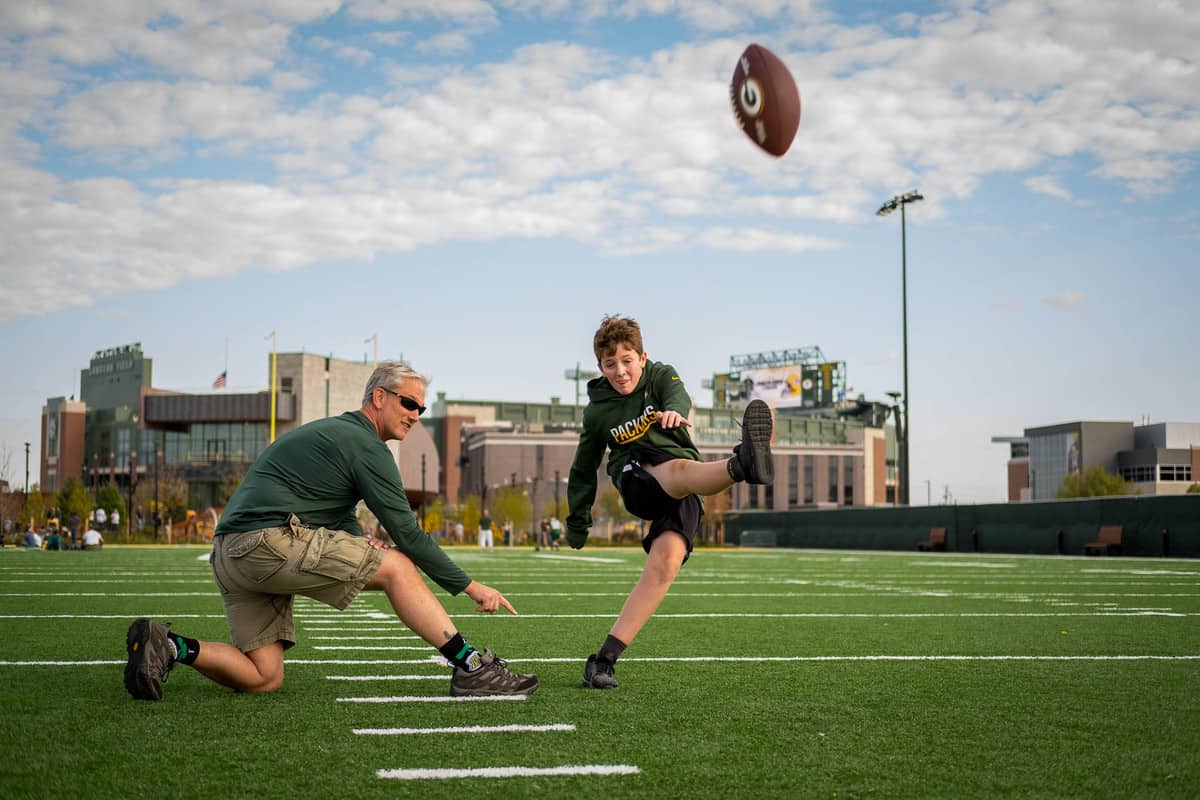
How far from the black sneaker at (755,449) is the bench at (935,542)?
98.4ft

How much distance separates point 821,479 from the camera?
13775 cm

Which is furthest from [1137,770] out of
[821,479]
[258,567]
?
[821,479]

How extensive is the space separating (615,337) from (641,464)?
0.59 metres

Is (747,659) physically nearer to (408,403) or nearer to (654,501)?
(654,501)

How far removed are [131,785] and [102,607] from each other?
24.4 ft

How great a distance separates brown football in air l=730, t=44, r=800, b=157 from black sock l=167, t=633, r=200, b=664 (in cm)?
531

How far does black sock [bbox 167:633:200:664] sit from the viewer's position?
4.69 m

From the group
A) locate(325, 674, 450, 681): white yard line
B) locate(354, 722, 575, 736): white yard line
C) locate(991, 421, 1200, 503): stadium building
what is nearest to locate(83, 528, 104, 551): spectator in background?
locate(325, 674, 450, 681): white yard line

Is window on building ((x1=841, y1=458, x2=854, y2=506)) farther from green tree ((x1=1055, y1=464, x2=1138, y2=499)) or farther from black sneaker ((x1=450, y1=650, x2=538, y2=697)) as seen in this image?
Answer: black sneaker ((x1=450, y1=650, x2=538, y2=697))

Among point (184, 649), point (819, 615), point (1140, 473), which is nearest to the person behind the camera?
point (184, 649)

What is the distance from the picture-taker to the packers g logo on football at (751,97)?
838 centimetres

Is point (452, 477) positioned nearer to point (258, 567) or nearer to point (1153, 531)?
point (1153, 531)

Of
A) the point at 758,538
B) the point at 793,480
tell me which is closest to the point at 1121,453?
the point at 793,480

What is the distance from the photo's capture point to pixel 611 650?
5270 mm
